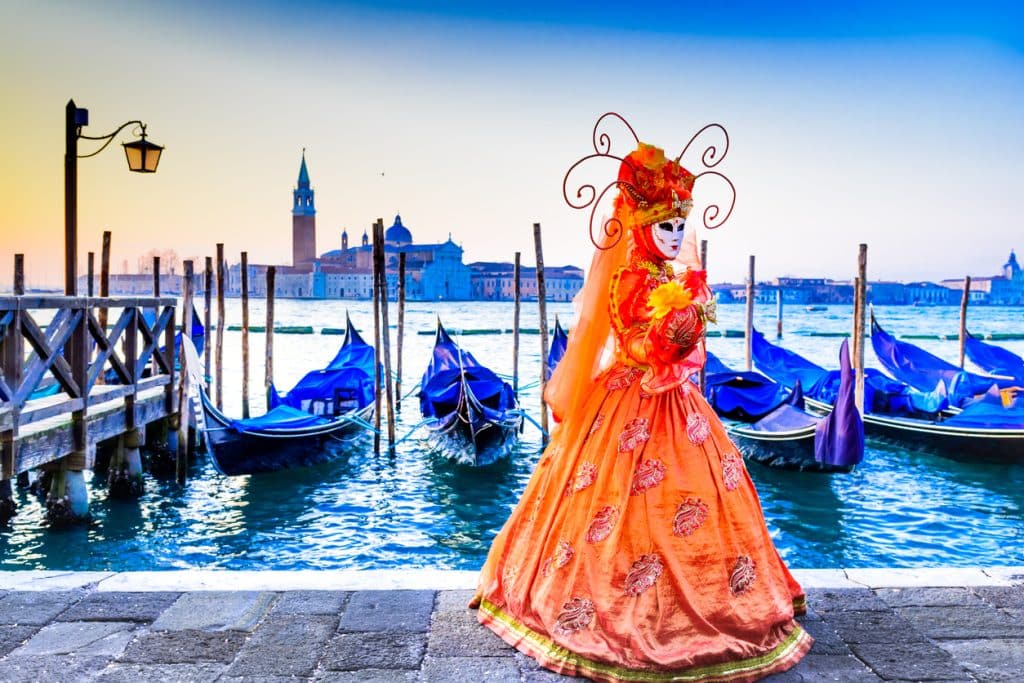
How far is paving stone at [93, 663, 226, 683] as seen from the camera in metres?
1.69

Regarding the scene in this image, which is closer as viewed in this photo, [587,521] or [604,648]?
[604,648]

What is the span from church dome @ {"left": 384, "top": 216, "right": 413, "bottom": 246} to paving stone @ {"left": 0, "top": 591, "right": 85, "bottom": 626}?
248 ft

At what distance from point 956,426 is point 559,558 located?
634 centimetres

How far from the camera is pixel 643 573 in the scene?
1.70 metres

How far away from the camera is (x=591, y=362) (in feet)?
6.27

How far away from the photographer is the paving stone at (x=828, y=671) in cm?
168

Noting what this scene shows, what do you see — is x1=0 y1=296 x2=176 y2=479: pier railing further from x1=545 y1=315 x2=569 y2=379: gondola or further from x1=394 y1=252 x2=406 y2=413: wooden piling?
x1=545 y1=315 x2=569 y2=379: gondola

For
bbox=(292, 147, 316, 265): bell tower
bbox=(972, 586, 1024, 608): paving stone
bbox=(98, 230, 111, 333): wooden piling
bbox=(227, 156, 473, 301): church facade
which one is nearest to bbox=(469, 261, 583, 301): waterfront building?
bbox=(227, 156, 473, 301): church facade

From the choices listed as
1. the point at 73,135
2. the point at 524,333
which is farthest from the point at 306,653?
the point at 524,333

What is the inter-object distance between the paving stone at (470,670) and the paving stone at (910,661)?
2.61 ft

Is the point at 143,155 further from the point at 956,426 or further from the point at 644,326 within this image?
the point at 956,426

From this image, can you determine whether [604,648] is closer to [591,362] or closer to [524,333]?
[591,362]

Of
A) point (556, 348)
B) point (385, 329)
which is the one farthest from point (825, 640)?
point (556, 348)

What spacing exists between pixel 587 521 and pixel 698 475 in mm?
268
